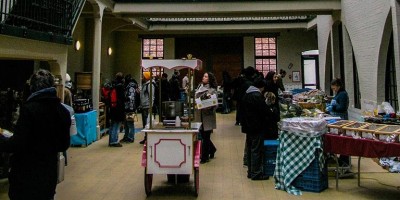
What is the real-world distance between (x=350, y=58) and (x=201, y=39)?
29.4ft

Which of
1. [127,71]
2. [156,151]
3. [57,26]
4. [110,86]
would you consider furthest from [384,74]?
[127,71]

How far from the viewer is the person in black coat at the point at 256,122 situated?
5.30 m

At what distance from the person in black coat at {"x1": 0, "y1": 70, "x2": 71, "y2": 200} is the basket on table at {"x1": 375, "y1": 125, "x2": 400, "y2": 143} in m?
3.78

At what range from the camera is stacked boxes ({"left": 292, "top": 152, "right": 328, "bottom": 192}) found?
4.80 metres

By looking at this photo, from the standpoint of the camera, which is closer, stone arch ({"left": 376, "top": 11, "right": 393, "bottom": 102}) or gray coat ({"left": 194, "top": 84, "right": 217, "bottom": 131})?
gray coat ({"left": 194, "top": 84, "right": 217, "bottom": 131})

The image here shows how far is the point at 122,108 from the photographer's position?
8250 millimetres

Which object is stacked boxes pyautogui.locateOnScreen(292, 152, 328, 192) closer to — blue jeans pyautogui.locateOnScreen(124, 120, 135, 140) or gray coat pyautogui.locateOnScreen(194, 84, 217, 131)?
gray coat pyautogui.locateOnScreen(194, 84, 217, 131)

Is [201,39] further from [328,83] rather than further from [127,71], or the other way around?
[328,83]

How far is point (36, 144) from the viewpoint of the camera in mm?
2660

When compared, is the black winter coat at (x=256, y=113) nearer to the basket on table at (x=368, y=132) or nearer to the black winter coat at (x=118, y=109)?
the basket on table at (x=368, y=132)

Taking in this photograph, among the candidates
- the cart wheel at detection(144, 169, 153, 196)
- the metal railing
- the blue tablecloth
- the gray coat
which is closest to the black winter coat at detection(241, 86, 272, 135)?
the gray coat

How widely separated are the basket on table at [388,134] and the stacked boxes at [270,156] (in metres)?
1.61

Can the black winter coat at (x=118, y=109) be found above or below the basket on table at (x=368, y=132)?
above

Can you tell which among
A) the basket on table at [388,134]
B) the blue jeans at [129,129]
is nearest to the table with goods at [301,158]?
the basket on table at [388,134]
